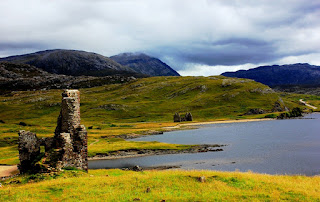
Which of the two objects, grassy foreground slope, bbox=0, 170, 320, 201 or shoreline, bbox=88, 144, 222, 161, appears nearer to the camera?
grassy foreground slope, bbox=0, 170, 320, 201

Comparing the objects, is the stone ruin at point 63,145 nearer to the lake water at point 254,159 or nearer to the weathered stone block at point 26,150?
the weathered stone block at point 26,150

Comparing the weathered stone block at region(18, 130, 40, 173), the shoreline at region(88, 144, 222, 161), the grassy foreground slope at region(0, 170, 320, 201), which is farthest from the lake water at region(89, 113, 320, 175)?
the grassy foreground slope at region(0, 170, 320, 201)

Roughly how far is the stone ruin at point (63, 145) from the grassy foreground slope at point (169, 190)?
738cm

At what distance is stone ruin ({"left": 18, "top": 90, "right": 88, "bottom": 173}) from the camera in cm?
3659

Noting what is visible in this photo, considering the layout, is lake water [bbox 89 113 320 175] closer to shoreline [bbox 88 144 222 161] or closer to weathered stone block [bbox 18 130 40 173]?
shoreline [bbox 88 144 222 161]

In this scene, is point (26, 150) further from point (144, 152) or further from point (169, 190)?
point (144, 152)

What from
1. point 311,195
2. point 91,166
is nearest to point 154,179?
point 311,195

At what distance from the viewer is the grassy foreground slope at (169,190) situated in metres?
23.0

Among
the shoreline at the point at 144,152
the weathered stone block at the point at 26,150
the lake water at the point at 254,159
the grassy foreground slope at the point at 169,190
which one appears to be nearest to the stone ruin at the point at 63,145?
the weathered stone block at the point at 26,150

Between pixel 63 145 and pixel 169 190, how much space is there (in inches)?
709

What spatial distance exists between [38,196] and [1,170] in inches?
1471

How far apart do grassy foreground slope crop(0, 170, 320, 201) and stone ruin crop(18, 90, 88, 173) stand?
24.2ft

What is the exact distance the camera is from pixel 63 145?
123 feet

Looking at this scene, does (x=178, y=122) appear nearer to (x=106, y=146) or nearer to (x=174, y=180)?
(x=106, y=146)
